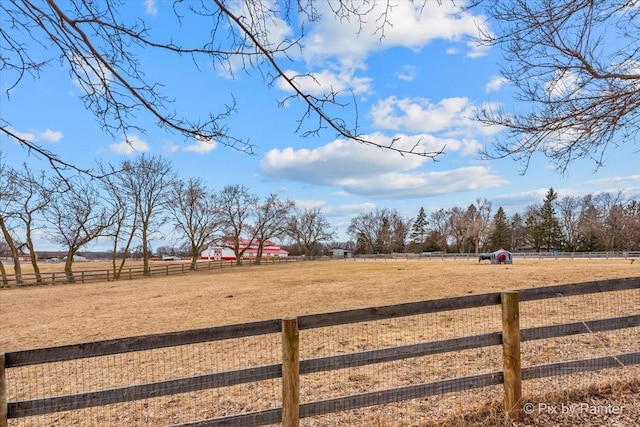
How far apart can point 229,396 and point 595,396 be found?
4.00 metres

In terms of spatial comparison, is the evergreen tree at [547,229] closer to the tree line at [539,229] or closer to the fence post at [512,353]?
the tree line at [539,229]

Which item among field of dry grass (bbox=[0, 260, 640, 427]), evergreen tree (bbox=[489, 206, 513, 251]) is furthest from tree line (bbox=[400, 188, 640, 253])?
field of dry grass (bbox=[0, 260, 640, 427])

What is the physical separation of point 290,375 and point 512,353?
→ 189cm

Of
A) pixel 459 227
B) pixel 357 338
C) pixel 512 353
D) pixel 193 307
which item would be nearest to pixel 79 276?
pixel 193 307

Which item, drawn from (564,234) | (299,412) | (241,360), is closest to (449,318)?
(241,360)

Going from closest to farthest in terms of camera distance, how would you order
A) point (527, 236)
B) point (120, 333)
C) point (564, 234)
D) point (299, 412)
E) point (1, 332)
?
point (299, 412) → point (120, 333) → point (1, 332) → point (564, 234) → point (527, 236)

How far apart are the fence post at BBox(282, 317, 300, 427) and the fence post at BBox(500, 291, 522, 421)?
179cm

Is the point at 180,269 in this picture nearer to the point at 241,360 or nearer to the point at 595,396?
the point at 241,360

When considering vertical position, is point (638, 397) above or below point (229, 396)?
above

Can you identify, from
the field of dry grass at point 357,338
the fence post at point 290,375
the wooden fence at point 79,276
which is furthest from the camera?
the wooden fence at point 79,276

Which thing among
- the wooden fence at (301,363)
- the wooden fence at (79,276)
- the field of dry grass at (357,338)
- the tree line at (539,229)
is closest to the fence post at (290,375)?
the wooden fence at (301,363)

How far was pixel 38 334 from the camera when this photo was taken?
34.9 ft

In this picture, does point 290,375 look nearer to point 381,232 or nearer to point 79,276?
point 79,276

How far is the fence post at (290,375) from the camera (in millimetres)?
2977
